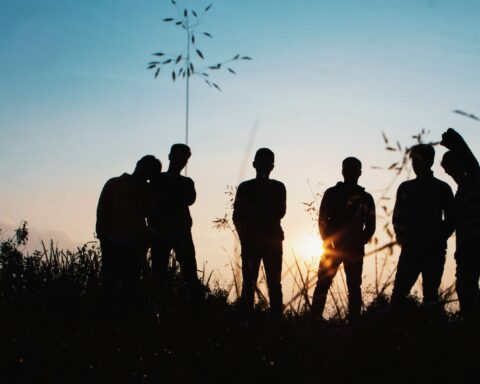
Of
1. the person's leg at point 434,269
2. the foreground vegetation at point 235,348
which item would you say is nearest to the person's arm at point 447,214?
the person's leg at point 434,269

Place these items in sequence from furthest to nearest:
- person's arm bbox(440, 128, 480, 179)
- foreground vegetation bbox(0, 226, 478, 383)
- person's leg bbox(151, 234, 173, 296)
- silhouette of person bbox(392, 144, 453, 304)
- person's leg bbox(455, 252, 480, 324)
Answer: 1. person's leg bbox(151, 234, 173, 296)
2. silhouette of person bbox(392, 144, 453, 304)
3. person's leg bbox(455, 252, 480, 324)
4. person's arm bbox(440, 128, 480, 179)
5. foreground vegetation bbox(0, 226, 478, 383)

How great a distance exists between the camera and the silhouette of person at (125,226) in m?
4.85

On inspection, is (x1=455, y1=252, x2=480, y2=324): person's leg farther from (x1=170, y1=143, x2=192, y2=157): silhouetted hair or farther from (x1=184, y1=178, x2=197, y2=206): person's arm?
(x1=170, y1=143, x2=192, y2=157): silhouetted hair

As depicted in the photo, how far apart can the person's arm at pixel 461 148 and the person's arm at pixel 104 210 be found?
3086 millimetres

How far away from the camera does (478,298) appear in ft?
12.7

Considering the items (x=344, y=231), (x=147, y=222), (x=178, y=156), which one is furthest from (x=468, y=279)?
(x=147, y=222)

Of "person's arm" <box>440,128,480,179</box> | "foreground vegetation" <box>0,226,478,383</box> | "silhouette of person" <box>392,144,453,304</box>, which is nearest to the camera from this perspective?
"foreground vegetation" <box>0,226,478,383</box>

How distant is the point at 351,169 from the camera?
214 inches

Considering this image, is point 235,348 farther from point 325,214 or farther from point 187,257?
point 325,214

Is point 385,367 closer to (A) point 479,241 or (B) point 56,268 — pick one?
(A) point 479,241

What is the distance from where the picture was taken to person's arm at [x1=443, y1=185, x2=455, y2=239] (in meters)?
4.68

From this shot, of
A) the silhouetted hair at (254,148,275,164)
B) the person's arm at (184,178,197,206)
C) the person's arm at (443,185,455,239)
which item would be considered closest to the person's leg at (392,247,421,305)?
the person's arm at (443,185,455,239)

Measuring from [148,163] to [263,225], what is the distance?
4.28ft

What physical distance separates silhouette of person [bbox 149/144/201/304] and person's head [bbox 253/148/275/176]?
702 millimetres
